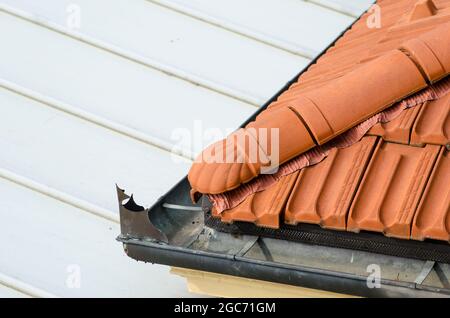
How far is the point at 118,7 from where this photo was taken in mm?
10664

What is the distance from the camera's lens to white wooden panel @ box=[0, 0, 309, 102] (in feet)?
32.6

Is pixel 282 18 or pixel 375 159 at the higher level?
pixel 282 18

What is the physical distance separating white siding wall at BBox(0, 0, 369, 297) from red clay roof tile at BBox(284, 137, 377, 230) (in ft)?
5.11

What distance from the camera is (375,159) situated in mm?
6379

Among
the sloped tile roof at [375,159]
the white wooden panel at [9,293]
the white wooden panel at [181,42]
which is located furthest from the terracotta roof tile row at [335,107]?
the white wooden panel at [181,42]

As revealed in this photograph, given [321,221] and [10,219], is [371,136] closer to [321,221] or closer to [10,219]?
[321,221]

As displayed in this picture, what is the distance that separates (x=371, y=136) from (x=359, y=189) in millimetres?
408

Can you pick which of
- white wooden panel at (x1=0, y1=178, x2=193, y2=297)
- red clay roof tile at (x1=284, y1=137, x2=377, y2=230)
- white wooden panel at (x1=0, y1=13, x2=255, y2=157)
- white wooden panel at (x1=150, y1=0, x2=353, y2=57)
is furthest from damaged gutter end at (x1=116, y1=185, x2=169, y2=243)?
white wooden panel at (x1=150, y1=0, x2=353, y2=57)

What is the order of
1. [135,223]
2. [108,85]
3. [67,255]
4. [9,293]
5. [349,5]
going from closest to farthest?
[135,223], [9,293], [67,255], [108,85], [349,5]

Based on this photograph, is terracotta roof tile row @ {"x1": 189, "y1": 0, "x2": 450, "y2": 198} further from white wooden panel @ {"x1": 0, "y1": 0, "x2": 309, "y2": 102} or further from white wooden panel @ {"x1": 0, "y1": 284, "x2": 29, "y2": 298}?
white wooden panel @ {"x1": 0, "y1": 0, "x2": 309, "y2": 102}

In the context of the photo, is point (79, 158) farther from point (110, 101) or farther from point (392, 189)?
point (392, 189)

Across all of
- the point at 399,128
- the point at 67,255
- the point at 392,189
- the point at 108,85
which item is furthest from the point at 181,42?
the point at 392,189

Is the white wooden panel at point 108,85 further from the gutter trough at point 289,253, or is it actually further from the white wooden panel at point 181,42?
the gutter trough at point 289,253

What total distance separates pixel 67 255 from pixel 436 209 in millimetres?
3021
